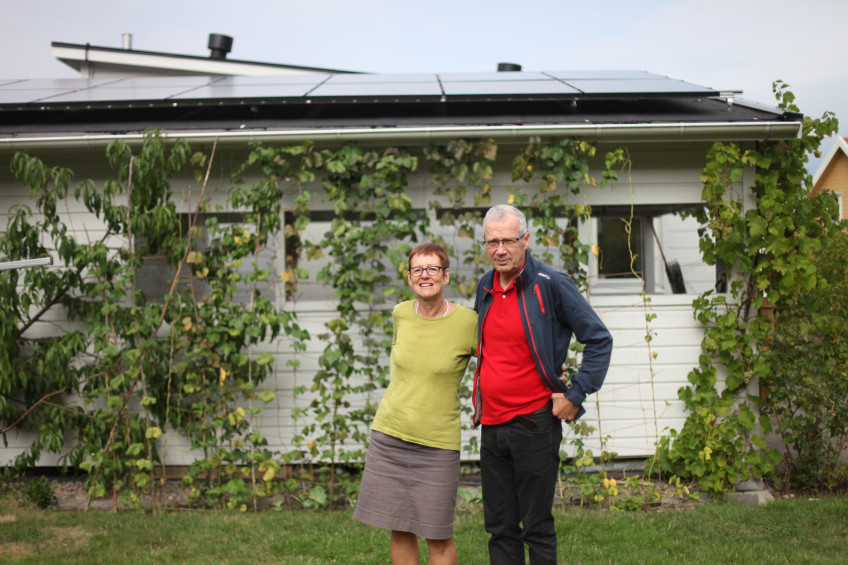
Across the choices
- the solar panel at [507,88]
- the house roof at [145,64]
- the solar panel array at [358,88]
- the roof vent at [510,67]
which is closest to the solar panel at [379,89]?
the solar panel array at [358,88]

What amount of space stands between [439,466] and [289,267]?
332 centimetres

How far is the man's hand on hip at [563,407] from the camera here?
2779 mm

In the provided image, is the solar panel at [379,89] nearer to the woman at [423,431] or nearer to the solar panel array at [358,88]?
the solar panel array at [358,88]

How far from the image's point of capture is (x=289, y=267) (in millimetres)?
5859

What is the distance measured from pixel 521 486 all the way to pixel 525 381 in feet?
1.37

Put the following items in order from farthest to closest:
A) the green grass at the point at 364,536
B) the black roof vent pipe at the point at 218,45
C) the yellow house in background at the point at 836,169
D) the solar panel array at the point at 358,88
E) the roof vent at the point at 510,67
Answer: the yellow house in background at the point at 836,169
the black roof vent pipe at the point at 218,45
the roof vent at the point at 510,67
the solar panel array at the point at 358,88
the green grass at the point at 364,536

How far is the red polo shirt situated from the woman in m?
0.12

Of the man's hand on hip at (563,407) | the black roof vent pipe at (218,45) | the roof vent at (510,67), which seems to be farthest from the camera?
the black roof vent pipe at (218,45)

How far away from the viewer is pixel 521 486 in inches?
112

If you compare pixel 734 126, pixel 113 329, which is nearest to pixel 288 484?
pixel 113 329

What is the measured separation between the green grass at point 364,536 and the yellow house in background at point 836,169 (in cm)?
1415

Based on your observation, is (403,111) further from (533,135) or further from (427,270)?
(427,270)

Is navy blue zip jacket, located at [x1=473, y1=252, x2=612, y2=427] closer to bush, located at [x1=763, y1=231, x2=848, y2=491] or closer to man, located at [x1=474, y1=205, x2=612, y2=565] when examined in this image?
man, located at [x1=474, y1=205, x2=612, y2=565]

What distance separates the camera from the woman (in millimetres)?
2854
